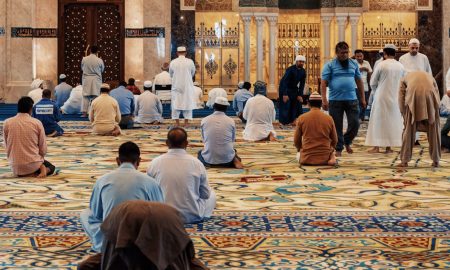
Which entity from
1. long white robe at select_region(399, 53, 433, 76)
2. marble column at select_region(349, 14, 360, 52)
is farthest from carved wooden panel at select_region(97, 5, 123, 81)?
long white robe at select_region(399, 53, 433, 76)

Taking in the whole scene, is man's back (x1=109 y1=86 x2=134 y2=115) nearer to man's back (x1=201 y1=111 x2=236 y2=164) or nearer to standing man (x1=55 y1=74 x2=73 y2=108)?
standing man (x1=55 y1=74 x2=73 y2=108)

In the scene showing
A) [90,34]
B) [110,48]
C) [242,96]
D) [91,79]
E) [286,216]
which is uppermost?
[90,34]

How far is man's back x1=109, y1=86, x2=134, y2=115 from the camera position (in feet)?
37.6

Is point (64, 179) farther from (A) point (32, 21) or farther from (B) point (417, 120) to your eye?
(A) point (32, 21)

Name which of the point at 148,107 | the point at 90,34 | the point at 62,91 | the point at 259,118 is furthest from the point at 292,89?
the point at 90,34

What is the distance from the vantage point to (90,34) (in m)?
17.0

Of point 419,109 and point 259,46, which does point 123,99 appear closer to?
point 419,109

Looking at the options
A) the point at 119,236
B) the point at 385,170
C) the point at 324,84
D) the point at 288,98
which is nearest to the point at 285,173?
the point at 385,170

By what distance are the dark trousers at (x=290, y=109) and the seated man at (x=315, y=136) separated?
15.1 feet

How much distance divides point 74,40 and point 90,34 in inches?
13.4

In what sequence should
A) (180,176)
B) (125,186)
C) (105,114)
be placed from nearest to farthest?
(125,186) → (180,176) → (105,114)

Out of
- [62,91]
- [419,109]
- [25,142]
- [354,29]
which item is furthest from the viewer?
[354,29]

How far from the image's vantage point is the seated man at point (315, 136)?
7195 mm

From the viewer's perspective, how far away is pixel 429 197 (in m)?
5.70
